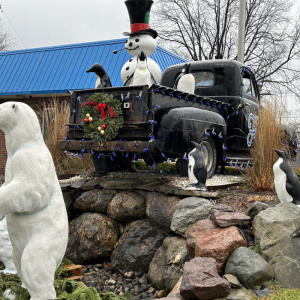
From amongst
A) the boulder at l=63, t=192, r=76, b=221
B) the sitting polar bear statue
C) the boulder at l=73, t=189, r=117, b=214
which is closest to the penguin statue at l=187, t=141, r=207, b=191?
the boulder at l=73, t=189, r=117, b=214

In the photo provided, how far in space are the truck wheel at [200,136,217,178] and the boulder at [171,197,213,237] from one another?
1.61m

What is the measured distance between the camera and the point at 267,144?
5.57 meters

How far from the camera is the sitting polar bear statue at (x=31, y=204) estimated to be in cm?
232

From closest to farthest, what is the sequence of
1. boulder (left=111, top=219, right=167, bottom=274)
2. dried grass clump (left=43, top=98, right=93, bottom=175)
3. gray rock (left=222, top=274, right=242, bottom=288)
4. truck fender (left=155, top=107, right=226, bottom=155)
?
gray rock (left=222, top=274, right=242, bottom=288)
boulder (left=111, top=219, right=167, bottom=274)
truck fender (left=155, top=107, right=226, bottom=155)
dried grass clump (left=43, top=98, right=93, bottom=175)

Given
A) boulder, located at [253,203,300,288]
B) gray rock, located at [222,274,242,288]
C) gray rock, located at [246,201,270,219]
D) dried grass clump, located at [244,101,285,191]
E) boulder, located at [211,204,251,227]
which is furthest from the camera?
dried grass clump, located at [244,101,285,191]

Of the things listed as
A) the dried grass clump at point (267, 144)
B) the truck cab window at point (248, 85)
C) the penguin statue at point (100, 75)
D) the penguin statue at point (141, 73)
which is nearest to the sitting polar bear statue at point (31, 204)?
the penguin statue at point (141, 73)

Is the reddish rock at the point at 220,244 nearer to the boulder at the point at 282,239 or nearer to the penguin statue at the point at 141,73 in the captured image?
the boulder at the point at 282,239

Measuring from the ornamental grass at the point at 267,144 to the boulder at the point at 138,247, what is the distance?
165 cm

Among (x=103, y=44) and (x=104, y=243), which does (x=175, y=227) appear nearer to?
(x=104, y=243)

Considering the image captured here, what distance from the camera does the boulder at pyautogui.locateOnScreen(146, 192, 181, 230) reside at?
4637 millimetres

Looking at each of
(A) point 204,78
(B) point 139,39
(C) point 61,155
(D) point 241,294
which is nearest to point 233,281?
(D) point 241,294

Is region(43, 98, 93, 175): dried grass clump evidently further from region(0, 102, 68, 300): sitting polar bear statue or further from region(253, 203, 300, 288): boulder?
region(0, 102, 68, 300): sitting polar bear statue

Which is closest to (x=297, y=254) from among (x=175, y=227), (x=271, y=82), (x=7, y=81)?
(x=175, y=227)

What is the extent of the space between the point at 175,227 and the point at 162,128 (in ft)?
4.38
